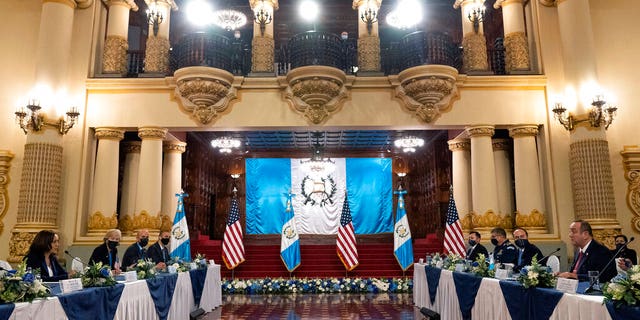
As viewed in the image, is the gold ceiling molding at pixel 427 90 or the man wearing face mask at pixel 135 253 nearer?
the man wearing face mask at pixel 135 253

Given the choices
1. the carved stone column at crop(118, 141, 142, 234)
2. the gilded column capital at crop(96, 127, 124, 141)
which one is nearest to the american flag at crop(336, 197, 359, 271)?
the carved stone column at crop(118, 141, 142, 234)

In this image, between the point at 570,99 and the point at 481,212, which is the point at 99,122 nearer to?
the point at 481,212

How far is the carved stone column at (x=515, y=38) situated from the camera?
10.4m

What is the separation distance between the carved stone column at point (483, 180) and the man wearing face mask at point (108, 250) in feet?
23.0

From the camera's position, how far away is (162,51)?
10.8 metres

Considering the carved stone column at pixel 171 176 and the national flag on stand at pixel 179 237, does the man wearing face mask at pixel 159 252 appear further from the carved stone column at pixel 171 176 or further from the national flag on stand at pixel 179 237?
the carved stone column at pixel 171 176

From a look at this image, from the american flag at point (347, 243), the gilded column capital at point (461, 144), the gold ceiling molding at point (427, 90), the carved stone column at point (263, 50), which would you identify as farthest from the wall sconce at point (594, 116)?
the carved stone column at point (263, 50)

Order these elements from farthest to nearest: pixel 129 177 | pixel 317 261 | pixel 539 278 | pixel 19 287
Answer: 1. pixel 317 261
2. pixel 129 177
3. pixel 539 278
4. pixel 19 287

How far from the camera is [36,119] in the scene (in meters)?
9.12

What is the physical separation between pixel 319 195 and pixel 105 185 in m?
8.32

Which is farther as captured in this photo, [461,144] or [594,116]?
[461,144]

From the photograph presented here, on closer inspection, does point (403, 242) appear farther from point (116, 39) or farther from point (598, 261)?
→ point (116, 39)

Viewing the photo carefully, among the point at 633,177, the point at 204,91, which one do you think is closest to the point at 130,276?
the point at 204,91

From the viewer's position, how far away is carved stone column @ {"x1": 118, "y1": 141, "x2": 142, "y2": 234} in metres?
11.1
